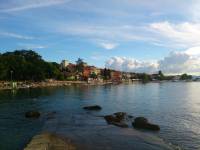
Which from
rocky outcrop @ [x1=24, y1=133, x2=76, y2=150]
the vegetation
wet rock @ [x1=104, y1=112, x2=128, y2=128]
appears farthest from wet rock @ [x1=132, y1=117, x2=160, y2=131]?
the vegetation

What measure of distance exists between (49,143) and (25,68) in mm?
149777

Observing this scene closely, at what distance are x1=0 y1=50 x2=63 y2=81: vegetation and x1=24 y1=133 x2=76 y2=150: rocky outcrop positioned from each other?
12767 cm

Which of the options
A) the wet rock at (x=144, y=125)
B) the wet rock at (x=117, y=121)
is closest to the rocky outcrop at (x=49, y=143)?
the wet rock at (x=117, y=121)

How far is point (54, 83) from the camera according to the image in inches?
7726

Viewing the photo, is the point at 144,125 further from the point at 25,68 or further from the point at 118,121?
the point at 25,68

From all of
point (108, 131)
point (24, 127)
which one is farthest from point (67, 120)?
point (108, 131)

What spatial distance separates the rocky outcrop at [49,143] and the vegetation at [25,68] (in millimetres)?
127673

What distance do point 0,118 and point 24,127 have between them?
9227 millimetres

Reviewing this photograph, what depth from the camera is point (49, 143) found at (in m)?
28.2

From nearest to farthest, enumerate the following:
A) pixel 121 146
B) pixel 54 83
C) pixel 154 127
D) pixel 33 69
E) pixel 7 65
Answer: pixel 121 146 < pixel 154 127 < pixel 7 65 < pixel 33 69 < pixel 54 83

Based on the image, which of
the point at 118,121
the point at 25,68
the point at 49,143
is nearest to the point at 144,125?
the point at 118,121

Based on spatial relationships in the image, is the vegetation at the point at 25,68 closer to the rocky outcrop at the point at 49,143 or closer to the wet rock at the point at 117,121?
the wet rock at the point at 117,121

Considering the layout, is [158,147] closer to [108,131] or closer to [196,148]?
[196,148]

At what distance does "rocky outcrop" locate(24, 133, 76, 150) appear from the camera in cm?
2652
